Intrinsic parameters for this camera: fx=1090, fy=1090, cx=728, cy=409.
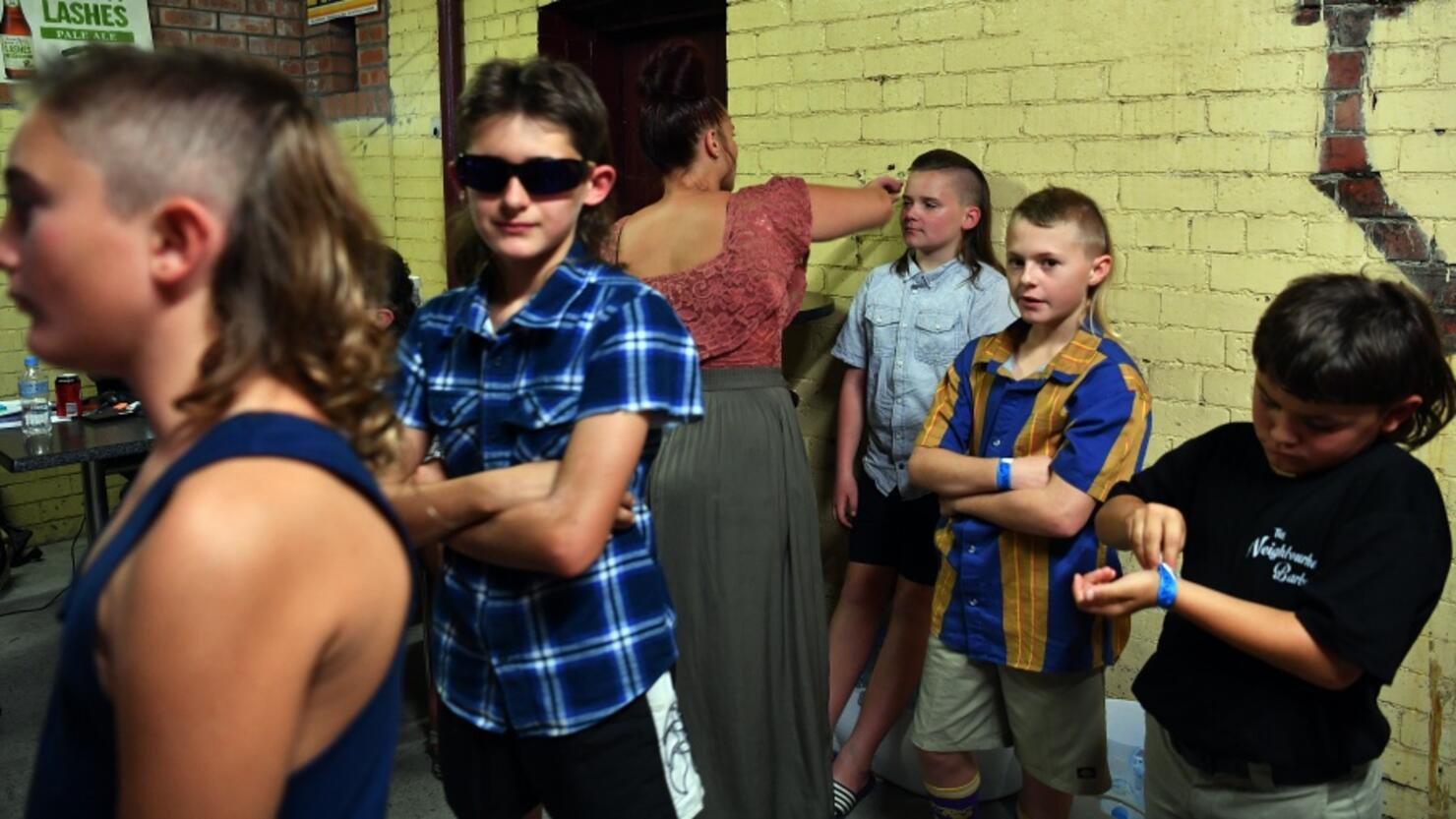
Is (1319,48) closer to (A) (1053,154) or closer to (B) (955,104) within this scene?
(A) (1053,154)

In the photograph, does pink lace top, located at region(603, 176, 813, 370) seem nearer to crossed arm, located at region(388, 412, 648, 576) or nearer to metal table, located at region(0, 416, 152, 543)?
crossed arm, located at region(388, 412, 648, 576)

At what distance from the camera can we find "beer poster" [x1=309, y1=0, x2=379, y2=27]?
5305 millimetres

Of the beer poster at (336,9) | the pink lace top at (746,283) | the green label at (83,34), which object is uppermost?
the beer poster at (336,9)

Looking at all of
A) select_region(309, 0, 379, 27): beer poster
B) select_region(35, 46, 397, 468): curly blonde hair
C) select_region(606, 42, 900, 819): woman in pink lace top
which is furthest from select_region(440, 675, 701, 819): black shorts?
select_region(309, 0, 379, 27): beer poster

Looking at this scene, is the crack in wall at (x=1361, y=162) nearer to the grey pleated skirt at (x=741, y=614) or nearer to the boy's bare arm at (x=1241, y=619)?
the boy's bare arm at (x=1241, y=619)

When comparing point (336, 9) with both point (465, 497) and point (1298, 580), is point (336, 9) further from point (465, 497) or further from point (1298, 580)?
point (1298, 580)

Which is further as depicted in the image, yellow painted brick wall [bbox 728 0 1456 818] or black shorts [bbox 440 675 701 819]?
yellow painted brick wall [bbox 728 0 1456 818]

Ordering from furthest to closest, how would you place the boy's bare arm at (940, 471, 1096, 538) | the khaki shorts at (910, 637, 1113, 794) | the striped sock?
the striped sock
the khaki shorts at (910, 637, 1113, 794)
the boy's bare arm at (940, 471, 1096, 538)

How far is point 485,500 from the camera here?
61.5 inches

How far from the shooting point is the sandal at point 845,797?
293cm

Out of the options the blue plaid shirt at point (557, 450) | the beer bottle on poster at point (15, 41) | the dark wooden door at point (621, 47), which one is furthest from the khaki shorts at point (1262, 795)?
the beer bottle on poster at point (15, 41)

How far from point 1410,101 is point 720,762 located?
2.07 m

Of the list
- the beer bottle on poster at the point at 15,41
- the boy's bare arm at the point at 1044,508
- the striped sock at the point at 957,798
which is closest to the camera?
the boy's bare arm at the point at 1044,508

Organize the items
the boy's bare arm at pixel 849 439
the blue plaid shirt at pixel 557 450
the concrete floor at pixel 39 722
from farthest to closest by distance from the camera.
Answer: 1. the boy's bare arm at pixel 849 439
2. the concrete floor at pixel 39 722
3. the blue plaid shirt at pixel 557 450
